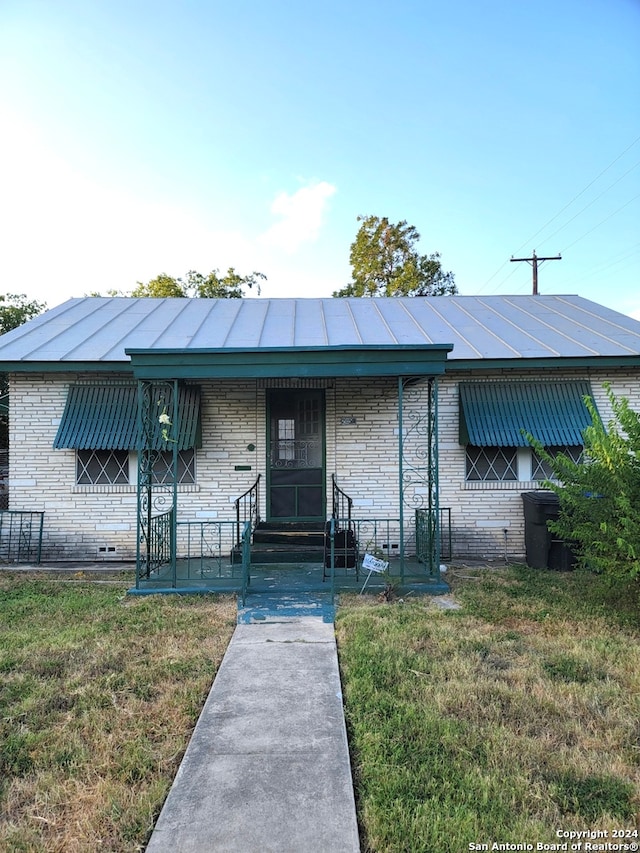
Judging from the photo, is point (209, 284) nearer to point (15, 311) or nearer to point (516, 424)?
point (15, 311)

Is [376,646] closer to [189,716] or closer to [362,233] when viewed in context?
[189,716]

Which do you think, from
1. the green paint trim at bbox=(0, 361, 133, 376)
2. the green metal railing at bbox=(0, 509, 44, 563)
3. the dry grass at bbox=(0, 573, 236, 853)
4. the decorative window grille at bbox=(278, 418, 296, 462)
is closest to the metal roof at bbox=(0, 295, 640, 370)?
the green paint trim at bbox=(0, 361, 133, 376)

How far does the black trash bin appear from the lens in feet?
27.3

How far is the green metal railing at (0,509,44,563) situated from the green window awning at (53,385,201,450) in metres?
1.45

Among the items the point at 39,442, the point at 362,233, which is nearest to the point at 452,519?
the point at 39,442

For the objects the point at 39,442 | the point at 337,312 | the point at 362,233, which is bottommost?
the point at 39,442

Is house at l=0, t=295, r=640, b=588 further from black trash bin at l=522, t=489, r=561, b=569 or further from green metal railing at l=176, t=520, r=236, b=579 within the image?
black trash bin at l=522, t=489, r=561, b=569

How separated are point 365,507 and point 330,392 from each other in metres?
2.05

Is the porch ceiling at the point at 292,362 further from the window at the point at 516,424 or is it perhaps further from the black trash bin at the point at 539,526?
the black trash bin at the point at 539,526

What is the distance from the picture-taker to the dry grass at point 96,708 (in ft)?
8.81

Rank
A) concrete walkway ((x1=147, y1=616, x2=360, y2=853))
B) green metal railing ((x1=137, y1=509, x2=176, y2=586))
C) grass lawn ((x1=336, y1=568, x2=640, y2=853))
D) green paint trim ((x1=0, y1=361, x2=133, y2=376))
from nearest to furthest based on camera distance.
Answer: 1. concrete walkway ((x1=147, y1=616, x2=360, y2=853))
2. grass lawn ((x1=336, y1=568, x2=640, y2=853))
3. green metal railing ((x1=137, y1=509, x2=176, y2=586))
4. green paint trim ((x1=0, y1=361, x2=133, y2=376))

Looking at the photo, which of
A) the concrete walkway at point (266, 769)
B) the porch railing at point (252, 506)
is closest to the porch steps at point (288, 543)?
the porch railing at point (252, 506)

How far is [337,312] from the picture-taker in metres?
11.2

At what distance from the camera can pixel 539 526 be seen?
8.41 metres
